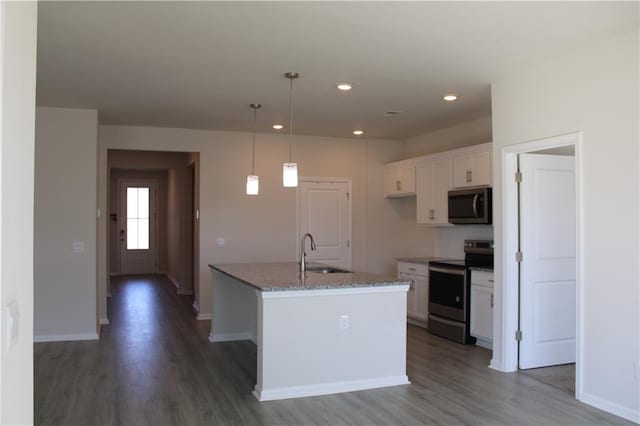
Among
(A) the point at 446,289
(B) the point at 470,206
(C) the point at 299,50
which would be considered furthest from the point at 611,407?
(C) the point at 299,50

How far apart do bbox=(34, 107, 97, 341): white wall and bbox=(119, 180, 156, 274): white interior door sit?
23.1 ft

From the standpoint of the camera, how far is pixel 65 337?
6.06 m

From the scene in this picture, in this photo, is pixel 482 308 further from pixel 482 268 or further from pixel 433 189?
pixel 433 189

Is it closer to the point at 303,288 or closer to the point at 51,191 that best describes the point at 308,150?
the point at 51,191

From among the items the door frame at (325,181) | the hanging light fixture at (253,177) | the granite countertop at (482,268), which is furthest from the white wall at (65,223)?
the granite countertop at (482,268)

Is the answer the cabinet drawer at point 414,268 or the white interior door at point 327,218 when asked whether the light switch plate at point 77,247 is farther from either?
the cabinet drawer at point 414,268

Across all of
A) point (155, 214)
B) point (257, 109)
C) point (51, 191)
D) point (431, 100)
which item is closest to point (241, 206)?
point (257, 109)

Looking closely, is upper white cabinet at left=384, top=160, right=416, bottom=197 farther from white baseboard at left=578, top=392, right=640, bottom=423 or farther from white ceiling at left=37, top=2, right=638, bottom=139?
white baseboard at left=578, top=392, right=640, bottom=423

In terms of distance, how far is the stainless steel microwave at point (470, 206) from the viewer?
5799 millimetres

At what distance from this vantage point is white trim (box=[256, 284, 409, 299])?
13.4 feet

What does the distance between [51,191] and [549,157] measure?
16.9 ft

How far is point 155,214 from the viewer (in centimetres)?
1313

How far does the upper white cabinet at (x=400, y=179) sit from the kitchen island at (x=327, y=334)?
301 cm

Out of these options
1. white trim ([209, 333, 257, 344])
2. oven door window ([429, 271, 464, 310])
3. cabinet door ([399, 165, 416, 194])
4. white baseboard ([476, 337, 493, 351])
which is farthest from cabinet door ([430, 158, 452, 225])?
white trim ([209, 333, 257, 344])
